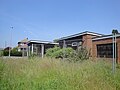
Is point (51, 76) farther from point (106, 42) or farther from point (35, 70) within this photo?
point (106, 42)

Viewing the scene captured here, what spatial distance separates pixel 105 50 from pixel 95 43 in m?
1.79

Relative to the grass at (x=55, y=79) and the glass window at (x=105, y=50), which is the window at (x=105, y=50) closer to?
the glass window at (x=105, y=50)

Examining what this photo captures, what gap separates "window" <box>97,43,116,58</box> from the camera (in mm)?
19897

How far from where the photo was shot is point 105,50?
819 inches

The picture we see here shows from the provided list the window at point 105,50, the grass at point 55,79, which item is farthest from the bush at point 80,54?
the grass at point 55,79

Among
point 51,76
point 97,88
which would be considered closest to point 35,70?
point 51,76

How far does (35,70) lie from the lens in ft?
30.8

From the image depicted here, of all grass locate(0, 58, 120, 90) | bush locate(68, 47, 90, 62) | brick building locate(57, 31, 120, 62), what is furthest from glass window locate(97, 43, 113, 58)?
grass locate(0, 58, 120, 90)

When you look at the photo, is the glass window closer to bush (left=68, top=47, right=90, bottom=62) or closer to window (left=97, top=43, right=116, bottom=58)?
window (left=97, top=43, right=116, bottom=58)

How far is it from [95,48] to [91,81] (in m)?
15.1

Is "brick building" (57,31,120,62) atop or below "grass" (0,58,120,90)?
atop

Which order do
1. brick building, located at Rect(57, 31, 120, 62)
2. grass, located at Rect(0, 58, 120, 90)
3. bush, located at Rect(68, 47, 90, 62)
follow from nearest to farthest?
grass, located at Rect(0, 58, 120, 90)
bush, located at Rect(68, 47, 90, 62)
brick building, located at Rect(57, 31, 120, 62)

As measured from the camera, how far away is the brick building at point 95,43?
65.2ft

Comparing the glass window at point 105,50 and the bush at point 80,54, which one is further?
the glass window at point 105,50
